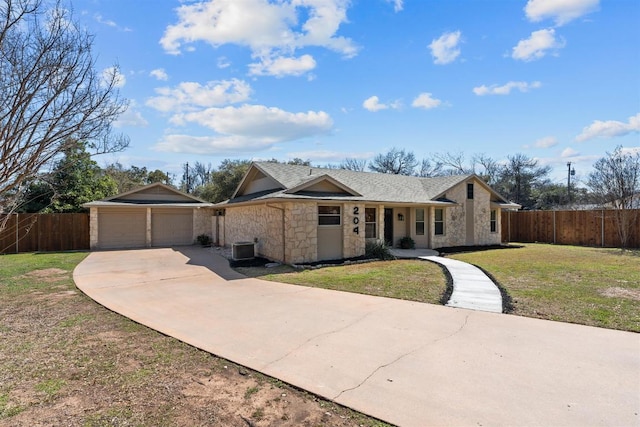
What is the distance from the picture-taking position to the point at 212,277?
10.3m

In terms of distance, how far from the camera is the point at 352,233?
543 inches

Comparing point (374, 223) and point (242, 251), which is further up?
point (374, 223)

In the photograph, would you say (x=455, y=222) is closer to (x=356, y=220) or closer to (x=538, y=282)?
(x=356, y=220)

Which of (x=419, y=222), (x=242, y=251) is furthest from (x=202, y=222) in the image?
(x=419, y=222)

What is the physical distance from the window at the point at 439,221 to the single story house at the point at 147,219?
13.3 meters

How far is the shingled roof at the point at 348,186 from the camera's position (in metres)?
13.4

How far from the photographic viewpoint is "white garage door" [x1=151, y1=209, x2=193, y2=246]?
65.4 ft

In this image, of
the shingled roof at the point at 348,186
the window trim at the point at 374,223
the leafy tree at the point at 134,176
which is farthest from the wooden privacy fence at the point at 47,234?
the leafy tree at the point at 134,176

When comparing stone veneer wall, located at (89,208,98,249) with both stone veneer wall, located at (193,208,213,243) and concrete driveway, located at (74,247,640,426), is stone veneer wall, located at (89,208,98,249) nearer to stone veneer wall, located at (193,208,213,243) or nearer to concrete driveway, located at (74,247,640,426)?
stone veneer wall, located at (193,208,213,243)

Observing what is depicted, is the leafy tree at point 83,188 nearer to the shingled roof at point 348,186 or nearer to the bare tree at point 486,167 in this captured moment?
the shingled roof at point 348,186

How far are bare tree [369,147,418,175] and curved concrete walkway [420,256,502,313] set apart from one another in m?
32.0

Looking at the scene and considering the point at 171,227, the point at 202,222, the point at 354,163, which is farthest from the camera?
the point at 354,163

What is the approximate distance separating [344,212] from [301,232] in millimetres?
2161

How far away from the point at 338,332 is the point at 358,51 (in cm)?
1039
